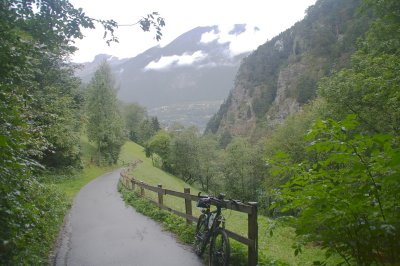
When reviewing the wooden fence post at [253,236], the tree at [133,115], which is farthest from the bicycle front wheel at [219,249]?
the tree at [133,115]

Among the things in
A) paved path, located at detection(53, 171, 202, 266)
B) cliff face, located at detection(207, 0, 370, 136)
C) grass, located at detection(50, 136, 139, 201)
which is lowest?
grass, located at detection(50, 136, 139, 201)

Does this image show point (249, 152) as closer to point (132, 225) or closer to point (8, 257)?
point (132, 225)

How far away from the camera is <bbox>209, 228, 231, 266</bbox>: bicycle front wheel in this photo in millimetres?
6222

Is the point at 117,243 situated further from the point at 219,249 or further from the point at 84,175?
the point at 84,175

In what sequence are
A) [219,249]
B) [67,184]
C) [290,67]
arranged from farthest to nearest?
[290,67] → [67,184] → [219,249]

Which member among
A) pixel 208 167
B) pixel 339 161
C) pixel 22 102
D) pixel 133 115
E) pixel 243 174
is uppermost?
pixel 133 115

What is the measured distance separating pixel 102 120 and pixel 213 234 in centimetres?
4422

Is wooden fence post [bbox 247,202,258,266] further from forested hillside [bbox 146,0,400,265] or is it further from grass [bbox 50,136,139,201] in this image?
grass [bbox 50,136,139,201]

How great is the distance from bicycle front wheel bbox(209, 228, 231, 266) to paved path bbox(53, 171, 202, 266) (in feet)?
2.26

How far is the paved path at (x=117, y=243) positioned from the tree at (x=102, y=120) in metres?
34.6

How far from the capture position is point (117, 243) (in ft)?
31.4

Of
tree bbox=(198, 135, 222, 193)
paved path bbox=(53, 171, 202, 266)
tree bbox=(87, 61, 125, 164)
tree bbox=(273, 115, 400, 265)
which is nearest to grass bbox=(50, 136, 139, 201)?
tree bbox=(87, 61, 125, 164)

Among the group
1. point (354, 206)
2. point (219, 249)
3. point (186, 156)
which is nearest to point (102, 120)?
point (186, 156)

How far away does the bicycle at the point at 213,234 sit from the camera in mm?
6417
